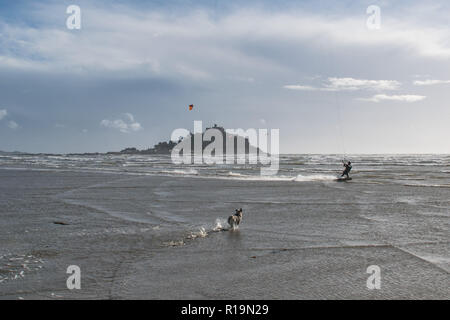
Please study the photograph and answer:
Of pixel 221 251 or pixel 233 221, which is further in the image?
pixel 233 221

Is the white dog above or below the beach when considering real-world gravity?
above

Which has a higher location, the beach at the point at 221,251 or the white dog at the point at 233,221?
the white dog at the point at 233,221

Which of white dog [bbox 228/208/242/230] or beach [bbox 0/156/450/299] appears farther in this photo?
white dog [bbox 228/208/242/230]

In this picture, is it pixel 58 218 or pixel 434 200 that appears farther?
pixel 434 200

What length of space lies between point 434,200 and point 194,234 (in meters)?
13.5

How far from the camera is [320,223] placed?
1226cm

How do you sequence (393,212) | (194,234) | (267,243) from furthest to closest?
(393,212) → (194,234) → (267,243)

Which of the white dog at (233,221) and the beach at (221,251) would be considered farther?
the white dog at (233,221)

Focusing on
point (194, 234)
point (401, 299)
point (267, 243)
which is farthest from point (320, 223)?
point (401, 299)

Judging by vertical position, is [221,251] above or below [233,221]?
below
